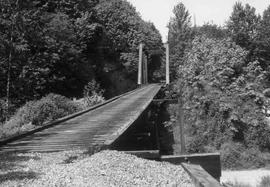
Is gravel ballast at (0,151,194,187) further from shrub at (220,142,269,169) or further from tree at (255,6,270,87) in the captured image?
tree at (255,6,270,87)

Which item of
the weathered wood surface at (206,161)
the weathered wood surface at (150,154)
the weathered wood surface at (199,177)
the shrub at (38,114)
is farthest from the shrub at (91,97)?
the weathered wood surface at (199,177)

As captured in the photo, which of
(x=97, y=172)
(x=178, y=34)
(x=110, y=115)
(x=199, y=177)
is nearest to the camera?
(x=199, y=177)

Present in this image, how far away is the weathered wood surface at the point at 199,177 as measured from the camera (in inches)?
137

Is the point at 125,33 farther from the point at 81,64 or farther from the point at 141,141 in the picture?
the point at 141,141

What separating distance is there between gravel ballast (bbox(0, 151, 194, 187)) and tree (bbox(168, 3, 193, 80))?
32.8 metres

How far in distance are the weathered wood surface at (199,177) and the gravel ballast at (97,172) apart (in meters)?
0.08

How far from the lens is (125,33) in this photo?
41.1 metres

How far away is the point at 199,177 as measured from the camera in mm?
3832

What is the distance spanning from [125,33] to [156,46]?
17.4 ft

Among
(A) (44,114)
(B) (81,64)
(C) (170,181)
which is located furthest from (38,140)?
(B) (81,64)

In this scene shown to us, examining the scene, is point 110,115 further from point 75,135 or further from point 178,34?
point 178,34

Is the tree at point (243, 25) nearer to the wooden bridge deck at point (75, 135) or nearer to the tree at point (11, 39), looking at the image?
the tree at point (11, 39)

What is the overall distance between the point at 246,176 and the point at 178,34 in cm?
3300

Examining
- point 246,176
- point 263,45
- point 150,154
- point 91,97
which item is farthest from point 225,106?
point 263,45
